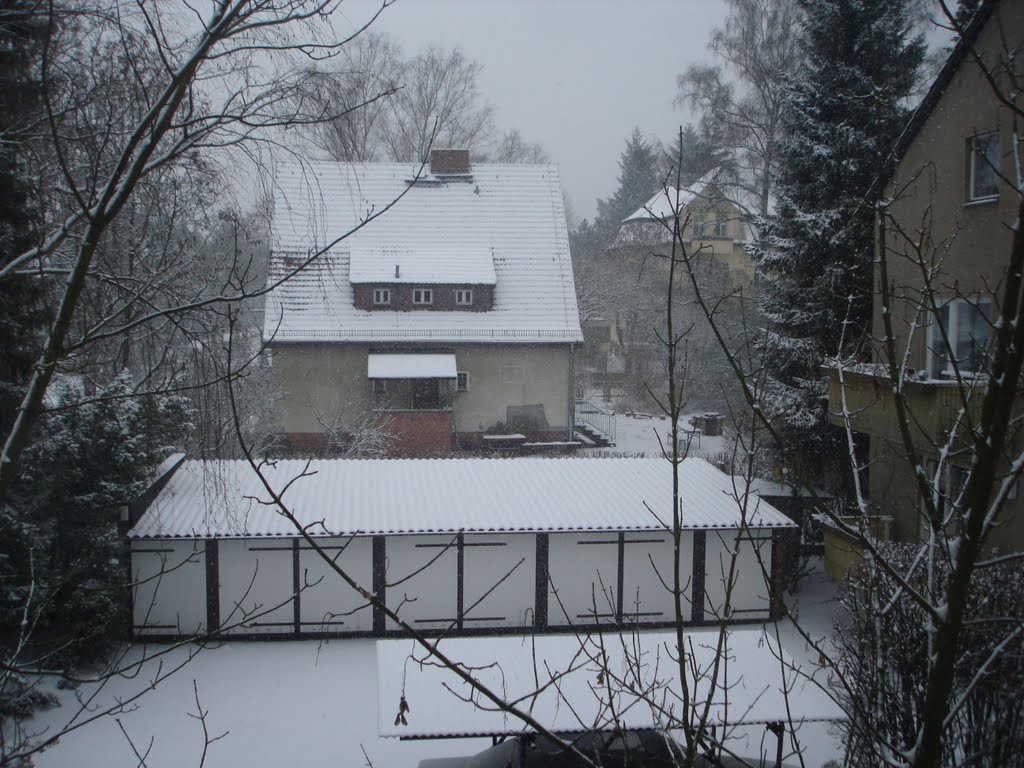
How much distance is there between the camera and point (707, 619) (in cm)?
1330

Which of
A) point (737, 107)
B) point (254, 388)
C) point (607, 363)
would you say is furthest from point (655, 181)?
point (254, 388)

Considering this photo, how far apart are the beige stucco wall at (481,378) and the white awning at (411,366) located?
837mm

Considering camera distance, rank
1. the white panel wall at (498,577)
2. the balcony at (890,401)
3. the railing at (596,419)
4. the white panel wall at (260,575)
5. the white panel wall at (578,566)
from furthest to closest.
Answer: the railing at (596,419)
the white panel wall at (578,566)
the white panel wall at (498,577)
the white panel wall at (260,575)
the balcony at (890,401)

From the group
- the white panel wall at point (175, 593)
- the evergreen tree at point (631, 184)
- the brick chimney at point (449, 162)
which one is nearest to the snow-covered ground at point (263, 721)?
the white panel wall at point (175, 593)

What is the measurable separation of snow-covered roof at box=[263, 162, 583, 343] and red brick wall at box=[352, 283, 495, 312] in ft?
0.56

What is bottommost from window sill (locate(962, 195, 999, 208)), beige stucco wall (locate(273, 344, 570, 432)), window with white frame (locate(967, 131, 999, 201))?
beige stucco wall (locate(273, 344, 570, 432))

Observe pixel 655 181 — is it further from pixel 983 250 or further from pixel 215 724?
pixel 215 724

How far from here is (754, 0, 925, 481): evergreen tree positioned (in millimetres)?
15516

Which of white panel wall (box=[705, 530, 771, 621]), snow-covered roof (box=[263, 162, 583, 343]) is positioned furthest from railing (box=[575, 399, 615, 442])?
white panel wall (box=[705, 530, 771, 621])

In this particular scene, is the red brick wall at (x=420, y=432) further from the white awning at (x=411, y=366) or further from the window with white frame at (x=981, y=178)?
the window with white frame at (x=981, y=178)

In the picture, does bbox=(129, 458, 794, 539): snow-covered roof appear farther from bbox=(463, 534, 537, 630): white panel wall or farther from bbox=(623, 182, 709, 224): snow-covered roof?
bbox=(623, 182, 709, 224): snow-covered roof

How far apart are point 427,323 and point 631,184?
28.8m

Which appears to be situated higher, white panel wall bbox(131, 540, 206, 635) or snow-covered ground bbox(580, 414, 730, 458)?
snow-covered ground bbox(580, 414, 730, 458)

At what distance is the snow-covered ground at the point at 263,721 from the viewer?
9430mm
